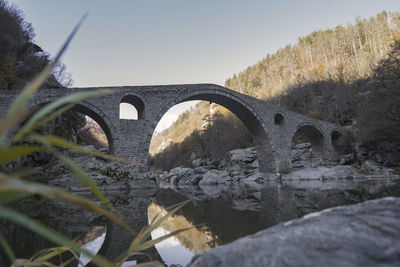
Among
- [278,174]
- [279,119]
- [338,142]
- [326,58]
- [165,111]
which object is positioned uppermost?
[326,58]

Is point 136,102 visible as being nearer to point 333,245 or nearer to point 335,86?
point 333,245

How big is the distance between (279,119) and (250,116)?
327 centimetres

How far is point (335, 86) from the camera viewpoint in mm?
35250

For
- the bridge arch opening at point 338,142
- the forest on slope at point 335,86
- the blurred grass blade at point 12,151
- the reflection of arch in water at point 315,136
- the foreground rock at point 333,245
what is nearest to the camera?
the blurred grass blade at point 12,151

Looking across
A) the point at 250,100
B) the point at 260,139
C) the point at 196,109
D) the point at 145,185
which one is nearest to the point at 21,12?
the point at 145,185

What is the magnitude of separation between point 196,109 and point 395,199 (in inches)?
2713

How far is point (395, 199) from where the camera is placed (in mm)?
1183

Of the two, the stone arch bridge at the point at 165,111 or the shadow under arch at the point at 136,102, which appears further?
the shadow under arch at the point at 136,102

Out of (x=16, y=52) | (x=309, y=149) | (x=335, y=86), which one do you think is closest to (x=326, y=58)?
(x=335, y=86)

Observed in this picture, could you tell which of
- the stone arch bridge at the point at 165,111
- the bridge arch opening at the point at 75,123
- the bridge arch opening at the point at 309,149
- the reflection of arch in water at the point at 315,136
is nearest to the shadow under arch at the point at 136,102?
the stone arch bridge at the point at 165,111

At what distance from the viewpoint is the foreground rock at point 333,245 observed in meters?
0.75

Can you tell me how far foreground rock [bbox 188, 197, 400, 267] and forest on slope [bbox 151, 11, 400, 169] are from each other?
15508 mm

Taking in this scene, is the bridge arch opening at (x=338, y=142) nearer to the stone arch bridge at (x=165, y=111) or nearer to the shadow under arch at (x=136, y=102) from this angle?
the stone arch bridge at (x=165, y=111)

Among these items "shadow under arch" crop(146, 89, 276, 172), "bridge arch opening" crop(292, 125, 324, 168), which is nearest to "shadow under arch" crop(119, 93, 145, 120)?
"shadow under arch" crop(146, 89, 276, 172)
